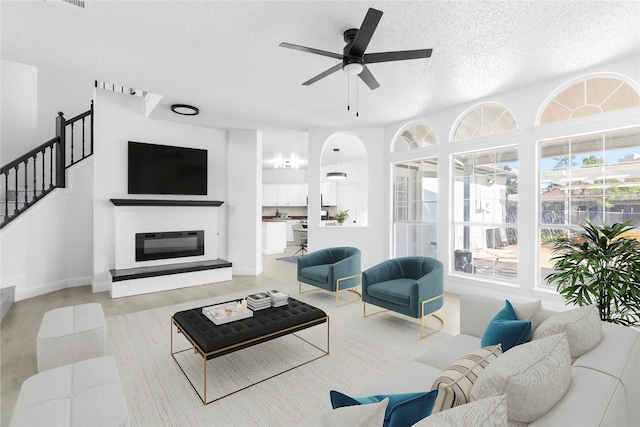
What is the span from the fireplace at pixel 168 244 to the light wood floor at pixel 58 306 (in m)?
0.78

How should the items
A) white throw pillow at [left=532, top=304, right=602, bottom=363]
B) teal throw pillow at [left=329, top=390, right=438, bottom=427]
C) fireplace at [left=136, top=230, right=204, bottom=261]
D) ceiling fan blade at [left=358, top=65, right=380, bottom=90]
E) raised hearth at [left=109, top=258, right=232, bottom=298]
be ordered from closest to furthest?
teal throw pillow at [left=329, top=390, right=438, bottom=427]
white throw pillow at [left=532, top=304, right=602, bottom=363]
ceiling fan blade at [left=358, top=65, right=380, bottom=90]
raised hearth at [left=109, top=258, right=232, bottom=298]
fireplace at [left=136, top=230, right=204, bottom=261]

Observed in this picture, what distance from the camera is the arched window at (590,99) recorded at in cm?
352

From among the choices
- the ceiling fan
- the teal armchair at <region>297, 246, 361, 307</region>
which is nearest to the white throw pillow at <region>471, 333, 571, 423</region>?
the ceiling fan

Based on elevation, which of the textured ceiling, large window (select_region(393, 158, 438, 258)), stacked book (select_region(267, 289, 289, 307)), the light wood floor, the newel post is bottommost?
the light wood floor

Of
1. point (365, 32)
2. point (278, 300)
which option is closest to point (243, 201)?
point (278, 300)

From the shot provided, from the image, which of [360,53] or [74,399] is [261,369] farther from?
[360,53]

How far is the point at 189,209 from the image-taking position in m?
5.70

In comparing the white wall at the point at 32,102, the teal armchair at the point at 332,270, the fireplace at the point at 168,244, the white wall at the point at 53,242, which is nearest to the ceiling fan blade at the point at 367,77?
the teal armchair at the point at 332,270

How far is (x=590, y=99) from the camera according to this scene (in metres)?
3.75

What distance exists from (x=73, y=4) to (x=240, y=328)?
2924mm

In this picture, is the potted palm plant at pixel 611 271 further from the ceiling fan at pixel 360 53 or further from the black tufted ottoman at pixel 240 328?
the black tufted ottoman at pixel 240 328

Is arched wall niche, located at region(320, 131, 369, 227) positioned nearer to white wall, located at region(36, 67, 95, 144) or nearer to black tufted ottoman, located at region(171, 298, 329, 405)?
white wall, located at region(36, 67, 95, 144)

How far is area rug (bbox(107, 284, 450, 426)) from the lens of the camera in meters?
2.08

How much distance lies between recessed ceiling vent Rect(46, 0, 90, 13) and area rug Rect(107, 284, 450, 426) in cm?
302
